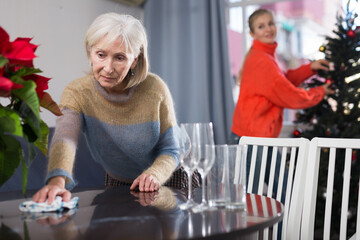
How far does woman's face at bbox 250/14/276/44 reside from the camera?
3367 millimetres

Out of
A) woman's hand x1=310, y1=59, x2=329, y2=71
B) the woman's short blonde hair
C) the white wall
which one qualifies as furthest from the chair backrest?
the white wall

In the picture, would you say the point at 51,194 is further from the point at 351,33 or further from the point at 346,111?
the point at 351,33

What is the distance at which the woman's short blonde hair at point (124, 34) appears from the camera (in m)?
1.78

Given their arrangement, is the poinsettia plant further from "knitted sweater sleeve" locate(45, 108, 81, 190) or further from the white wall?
the white wall

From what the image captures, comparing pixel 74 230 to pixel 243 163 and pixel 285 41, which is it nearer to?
pixel 243 163

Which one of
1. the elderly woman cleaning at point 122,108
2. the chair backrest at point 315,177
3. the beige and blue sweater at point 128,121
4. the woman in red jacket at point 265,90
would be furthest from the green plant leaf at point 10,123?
the woman in red jacket at point 265,90

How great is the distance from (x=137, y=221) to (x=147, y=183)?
0.52 metres

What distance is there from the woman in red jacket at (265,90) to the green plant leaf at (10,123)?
7.27 ft

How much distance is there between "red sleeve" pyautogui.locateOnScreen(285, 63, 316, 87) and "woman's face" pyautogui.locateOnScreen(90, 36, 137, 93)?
1.92 meters

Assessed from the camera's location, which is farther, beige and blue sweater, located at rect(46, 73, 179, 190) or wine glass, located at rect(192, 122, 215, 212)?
beige and blue sweater, located at rect(46, 73, 179, 190)

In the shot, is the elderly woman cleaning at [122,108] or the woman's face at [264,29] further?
the woman's face at [264,29]

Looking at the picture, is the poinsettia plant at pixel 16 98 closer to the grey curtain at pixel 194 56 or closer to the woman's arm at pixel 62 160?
the woman's arm at pixel 62 160

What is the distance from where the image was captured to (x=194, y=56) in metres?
4.36

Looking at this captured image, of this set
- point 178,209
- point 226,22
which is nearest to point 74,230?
point 178,209
